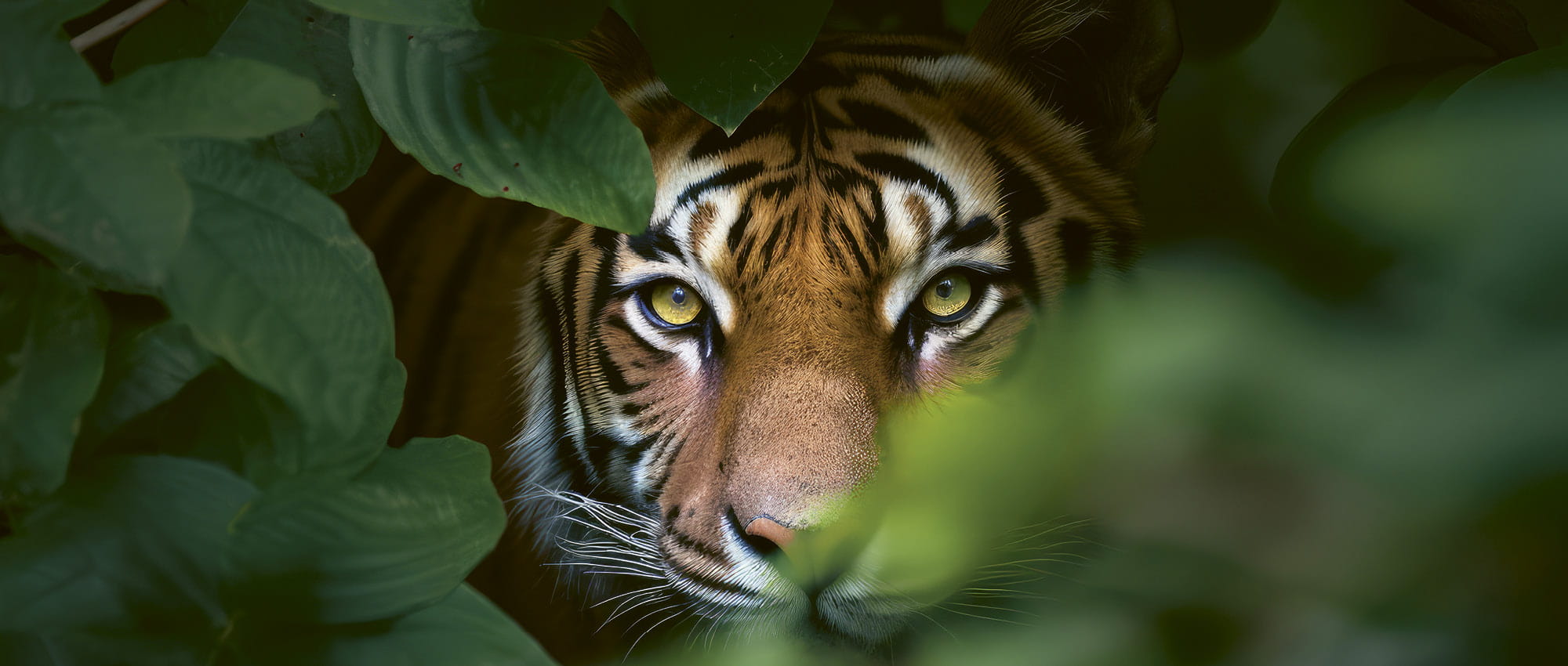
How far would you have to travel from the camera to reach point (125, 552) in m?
0.25

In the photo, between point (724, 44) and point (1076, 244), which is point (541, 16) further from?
point (1076, 244)

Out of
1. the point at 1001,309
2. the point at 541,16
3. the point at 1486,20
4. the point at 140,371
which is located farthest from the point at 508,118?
the point at 1486,20

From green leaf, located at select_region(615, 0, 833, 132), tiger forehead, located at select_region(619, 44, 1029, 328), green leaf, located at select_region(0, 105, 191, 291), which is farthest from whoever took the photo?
tiger forehead, located at select_region(619, 44, 1029, 328)

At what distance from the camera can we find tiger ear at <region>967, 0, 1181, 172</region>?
0.37 meters

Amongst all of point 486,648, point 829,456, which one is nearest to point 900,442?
point 829,456

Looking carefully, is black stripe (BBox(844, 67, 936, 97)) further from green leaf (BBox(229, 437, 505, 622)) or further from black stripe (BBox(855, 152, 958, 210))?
green leaf (BBox(229, 437, 505, 622))

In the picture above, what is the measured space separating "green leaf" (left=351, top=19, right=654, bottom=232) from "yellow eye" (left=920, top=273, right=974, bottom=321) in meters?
0.17

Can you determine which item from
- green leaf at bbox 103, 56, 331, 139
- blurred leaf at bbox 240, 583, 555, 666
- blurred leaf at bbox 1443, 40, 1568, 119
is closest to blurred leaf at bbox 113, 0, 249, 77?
green leaf at bbox 103, 56, 331, 139

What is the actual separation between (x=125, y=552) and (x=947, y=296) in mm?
324

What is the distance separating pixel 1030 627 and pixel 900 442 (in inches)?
3.1

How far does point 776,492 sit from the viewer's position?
383mm

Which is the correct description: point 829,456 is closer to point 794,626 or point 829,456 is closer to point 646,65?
point 794,626

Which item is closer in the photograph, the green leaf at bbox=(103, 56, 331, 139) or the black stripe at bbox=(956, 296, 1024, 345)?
the green leaf at bbox=(103, 56, 331, 139)

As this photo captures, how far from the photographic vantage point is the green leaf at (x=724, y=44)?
30 cm
